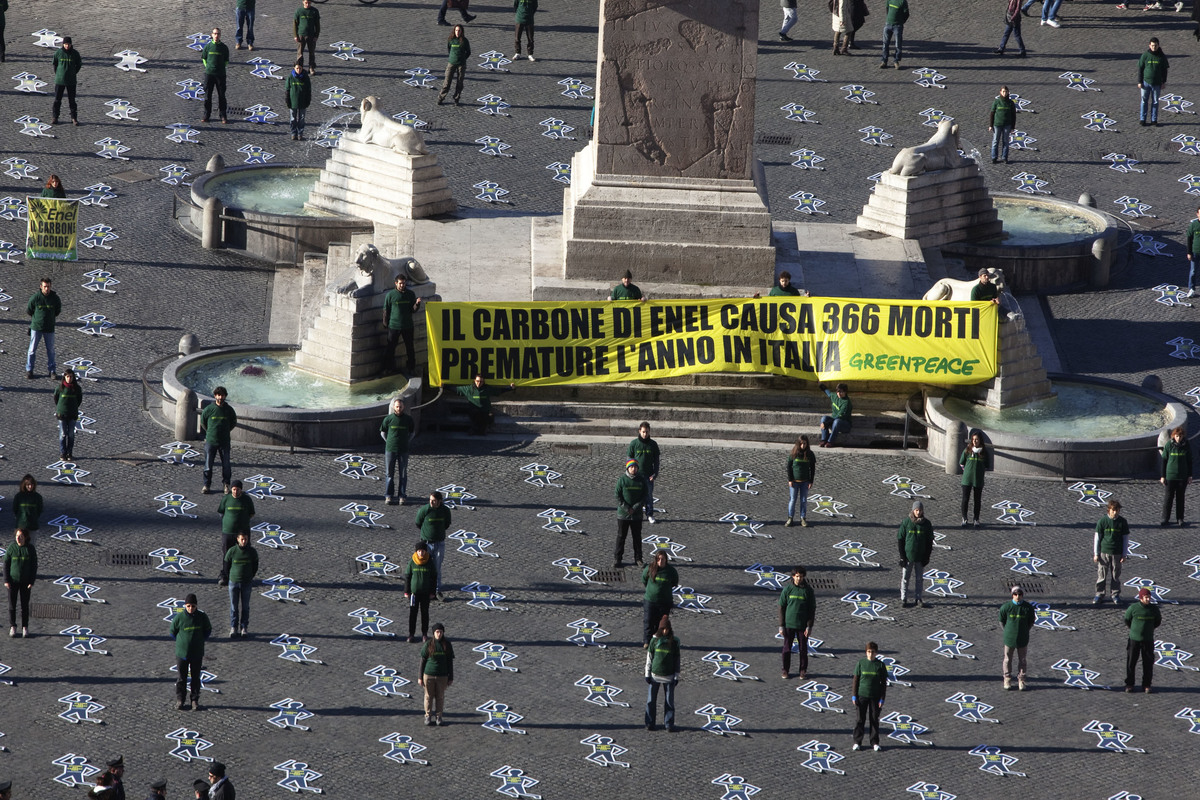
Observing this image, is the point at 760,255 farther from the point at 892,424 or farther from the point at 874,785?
the point at 874,785

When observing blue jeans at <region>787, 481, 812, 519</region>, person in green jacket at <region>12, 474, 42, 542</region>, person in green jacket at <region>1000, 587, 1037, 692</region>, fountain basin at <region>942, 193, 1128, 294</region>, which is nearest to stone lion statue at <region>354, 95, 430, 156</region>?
fountain basin at <region>942, 193, 1128, 294</region>

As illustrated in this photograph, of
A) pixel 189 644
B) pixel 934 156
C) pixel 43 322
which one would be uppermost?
pixel 934 156

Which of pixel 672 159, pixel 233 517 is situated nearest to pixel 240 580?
pixel 233 517

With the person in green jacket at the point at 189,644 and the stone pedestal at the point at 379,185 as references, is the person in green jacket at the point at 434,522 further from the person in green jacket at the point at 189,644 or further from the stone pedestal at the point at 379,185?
the stone pedestal at the point at 379,185

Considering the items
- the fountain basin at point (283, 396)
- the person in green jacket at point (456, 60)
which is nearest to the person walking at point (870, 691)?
the fountain basin at point (283, 396)

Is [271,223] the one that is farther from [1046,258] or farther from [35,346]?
[1046,258]

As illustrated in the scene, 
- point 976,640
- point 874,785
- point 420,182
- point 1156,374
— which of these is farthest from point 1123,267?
point 874,785

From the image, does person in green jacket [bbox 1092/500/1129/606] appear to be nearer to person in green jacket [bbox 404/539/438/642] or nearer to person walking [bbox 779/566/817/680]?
person walking [bbox 779/566/817/680]
